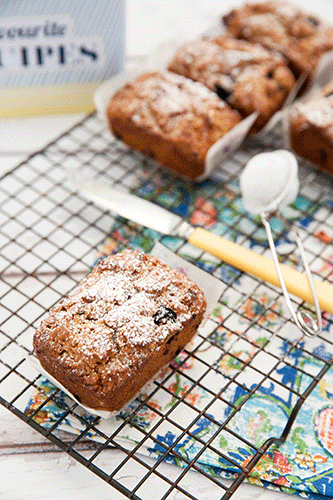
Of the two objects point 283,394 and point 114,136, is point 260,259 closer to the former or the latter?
point 283,394

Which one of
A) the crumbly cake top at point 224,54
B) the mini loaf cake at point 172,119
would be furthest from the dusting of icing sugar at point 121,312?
the crumbly cake top at point 224,54

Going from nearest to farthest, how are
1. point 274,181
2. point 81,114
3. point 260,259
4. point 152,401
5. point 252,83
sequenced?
point 152,401, point 260,259, point 274,181, point 252,83, point 81,114

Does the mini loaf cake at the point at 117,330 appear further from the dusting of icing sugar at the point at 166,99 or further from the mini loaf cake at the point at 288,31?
the mini loaf cake at the point at 288,31

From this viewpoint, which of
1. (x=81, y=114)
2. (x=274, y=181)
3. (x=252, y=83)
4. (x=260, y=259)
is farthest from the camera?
(x=81, y=114)

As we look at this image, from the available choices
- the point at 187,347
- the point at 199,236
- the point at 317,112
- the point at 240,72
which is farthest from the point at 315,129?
the point at 187,347

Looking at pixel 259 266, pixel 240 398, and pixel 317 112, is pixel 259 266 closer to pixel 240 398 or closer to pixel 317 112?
pixel 240 398

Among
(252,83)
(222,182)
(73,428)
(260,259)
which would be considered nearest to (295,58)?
(252,83)
